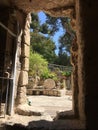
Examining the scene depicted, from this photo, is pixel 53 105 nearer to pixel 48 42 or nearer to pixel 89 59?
pixel 89 59

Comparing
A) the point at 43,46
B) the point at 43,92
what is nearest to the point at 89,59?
the point at 43,92

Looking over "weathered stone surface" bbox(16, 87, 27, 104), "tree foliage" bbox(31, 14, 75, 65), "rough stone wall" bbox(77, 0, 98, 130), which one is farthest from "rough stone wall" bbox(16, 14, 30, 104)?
"tree foliage" bbox(31, 14, 75, 65)

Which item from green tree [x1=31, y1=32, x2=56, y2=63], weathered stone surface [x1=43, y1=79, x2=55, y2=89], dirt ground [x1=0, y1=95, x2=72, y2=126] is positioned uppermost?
green tree [x1=31, y1=32, x2=56, y2=63]

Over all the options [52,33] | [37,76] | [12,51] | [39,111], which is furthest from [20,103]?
[52,33]

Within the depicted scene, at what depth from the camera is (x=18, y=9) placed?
17.9ft

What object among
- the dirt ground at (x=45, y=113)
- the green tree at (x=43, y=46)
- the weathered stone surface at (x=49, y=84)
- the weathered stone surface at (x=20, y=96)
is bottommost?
the dirt ground at (x=45, y=113)

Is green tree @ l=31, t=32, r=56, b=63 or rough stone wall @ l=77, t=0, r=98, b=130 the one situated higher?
green tree @ l=31, t=32, r=56, b=63

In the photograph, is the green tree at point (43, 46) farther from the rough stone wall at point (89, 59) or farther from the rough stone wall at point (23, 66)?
the rough stone wall at point (89, 59)

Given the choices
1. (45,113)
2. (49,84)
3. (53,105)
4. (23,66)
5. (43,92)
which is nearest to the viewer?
(45,113)

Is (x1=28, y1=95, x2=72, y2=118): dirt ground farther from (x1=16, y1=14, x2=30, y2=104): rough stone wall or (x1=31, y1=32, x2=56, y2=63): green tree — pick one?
(x1=31, y1=32, x2=56, y2=63): green tree

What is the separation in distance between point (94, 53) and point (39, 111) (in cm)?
270

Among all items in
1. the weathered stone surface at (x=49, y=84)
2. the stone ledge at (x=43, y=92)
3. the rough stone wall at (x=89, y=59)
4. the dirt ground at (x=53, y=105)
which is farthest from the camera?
the weathered stone surface at (x=49, y=84)

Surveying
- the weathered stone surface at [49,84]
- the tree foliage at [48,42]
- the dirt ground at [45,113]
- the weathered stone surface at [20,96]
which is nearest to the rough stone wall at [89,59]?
the dirt ground at [45,113]

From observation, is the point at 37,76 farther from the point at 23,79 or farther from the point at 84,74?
the point at 84,74
